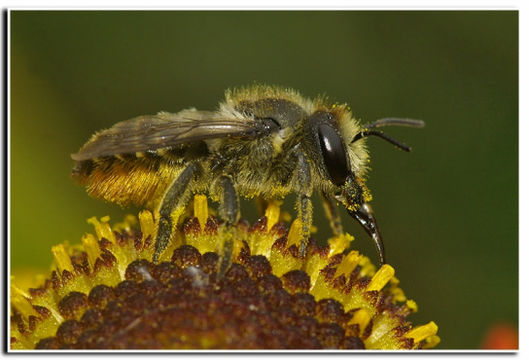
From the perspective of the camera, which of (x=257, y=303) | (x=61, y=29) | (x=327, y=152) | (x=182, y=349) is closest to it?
(x=182, y=349)

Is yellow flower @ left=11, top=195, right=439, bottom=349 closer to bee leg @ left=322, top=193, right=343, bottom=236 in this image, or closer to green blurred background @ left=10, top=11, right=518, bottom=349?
bee leg @ left=322, top=193, right=343, bottom=236

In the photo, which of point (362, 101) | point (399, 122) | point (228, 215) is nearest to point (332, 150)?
point (399, 122)

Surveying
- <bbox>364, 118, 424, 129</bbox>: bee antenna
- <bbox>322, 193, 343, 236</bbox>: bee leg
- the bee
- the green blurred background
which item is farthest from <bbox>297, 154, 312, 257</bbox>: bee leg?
the green blurred background

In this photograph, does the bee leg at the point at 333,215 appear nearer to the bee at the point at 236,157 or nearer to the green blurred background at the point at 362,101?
the bee at the point at 236,157

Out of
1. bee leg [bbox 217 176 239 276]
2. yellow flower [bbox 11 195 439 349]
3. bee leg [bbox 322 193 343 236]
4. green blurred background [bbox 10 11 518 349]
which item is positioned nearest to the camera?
yellow flower [bbox 11 195 439 349]

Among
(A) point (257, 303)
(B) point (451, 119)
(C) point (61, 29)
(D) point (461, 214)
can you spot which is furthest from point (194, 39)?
(A) point (257, 303)

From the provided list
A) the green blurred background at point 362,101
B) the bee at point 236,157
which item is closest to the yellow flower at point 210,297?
the bee at point 236,157

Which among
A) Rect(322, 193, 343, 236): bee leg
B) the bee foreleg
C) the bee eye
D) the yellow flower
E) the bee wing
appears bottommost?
the yellow flower
